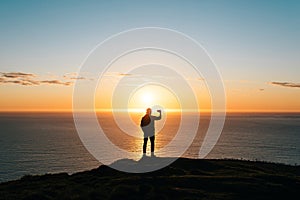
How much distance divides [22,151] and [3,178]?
111ft

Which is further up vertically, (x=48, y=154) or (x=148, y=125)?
(x=148, y=125)

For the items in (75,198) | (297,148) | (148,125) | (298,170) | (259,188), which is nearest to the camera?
(75,198)

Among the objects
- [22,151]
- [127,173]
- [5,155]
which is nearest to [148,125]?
[127,173]

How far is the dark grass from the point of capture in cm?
1667

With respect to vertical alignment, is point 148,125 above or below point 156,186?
above

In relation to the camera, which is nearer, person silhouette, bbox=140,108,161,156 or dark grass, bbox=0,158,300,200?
dark grass, bbox=0,158,300,200

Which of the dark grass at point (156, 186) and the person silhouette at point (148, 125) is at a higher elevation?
the person silhouette at point (148, 125)

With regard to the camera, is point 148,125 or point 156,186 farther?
point 148,125

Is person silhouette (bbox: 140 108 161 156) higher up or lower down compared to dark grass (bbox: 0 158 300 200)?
higher up

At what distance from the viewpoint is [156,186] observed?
58.4 ft

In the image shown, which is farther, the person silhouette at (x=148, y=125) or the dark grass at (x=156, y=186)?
the person silhouette at (x=148, y=125)

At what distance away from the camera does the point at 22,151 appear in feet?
287

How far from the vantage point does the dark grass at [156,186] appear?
16.7 metres

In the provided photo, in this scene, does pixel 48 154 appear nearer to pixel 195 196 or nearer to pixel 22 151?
pixel 22 151
